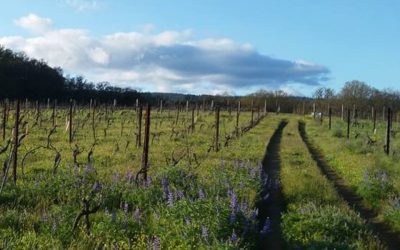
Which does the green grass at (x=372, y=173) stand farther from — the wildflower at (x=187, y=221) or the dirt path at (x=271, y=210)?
the wildflower at (x=187, y=221)

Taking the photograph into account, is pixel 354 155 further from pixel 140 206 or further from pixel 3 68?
pixel 3 68

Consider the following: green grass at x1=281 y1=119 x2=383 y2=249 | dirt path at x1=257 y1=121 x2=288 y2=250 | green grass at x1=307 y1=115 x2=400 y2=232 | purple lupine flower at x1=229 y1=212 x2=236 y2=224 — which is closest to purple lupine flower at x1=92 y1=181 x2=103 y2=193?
dirt path at x1=257 y1=121 x2=288 y2=250

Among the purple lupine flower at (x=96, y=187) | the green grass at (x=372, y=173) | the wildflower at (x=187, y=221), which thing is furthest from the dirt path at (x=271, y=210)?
the purple lupine flower at (x=96, y=187)

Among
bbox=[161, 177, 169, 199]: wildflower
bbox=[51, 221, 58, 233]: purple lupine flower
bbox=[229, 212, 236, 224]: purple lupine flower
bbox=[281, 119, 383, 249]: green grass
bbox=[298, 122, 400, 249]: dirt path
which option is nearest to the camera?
bbox=[51, 221, 58, 233]: purple lupine flower

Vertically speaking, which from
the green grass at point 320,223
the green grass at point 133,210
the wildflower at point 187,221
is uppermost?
the wildflower at point 187,221

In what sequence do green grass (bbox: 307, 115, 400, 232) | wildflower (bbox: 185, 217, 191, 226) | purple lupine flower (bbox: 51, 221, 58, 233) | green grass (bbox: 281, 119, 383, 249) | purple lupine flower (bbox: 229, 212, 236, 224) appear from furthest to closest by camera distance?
green grass (bbox: 307, 115, 400, 232) < green grass (bbox: 281, 119, 383, 249) < purple lupine flower (bbox: 229, 212, 236, 224) < wildflower (bbox: 185, 217, 191, 226) < purple lupine flower (bbox: 51, 221, 58, 233)

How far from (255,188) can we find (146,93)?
94.2 metres

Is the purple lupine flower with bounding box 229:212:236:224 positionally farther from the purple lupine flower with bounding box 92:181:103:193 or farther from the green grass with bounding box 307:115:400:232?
the green grass with bounding box 307:115:400:232

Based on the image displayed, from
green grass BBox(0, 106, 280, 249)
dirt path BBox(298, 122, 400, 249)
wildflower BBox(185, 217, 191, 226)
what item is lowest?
dirt path BBox(298, 122, 400, 249)

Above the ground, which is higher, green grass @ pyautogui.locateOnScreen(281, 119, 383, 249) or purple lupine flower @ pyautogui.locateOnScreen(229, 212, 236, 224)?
purple lupine flower @ pyautogui.locateOnScreen(229, 212, 236, 224)

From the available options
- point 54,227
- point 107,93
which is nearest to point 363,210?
point 54,227

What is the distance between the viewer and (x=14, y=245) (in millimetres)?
7047

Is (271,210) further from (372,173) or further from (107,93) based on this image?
(107,93)

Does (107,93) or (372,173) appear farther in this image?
(107,93)
